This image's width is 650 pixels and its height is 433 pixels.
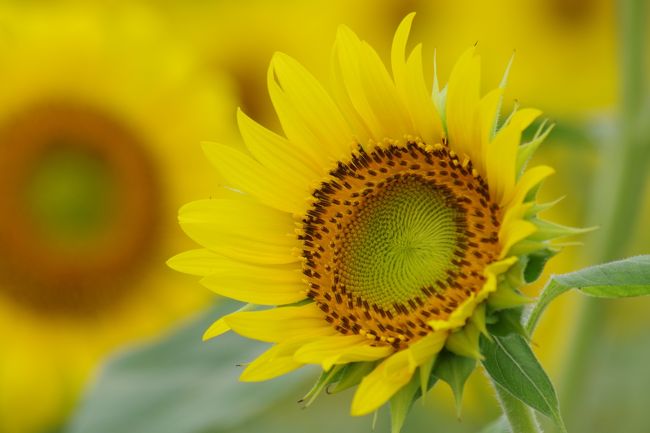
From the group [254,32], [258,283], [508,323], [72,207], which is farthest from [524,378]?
[254,32]

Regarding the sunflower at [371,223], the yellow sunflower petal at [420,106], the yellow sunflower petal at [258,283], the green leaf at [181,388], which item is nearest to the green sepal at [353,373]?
the sunflower at [371,223]

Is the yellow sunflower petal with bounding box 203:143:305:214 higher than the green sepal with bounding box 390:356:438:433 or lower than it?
higher

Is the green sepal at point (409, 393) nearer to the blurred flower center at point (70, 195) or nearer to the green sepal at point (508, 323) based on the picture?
the green sepal at point (508, 323)

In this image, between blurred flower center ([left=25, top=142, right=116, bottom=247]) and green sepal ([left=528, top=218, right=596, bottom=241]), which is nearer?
green sepal ([left=528, top=218, right=596, bottom=241])

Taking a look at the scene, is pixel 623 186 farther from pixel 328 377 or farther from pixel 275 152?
pixel 328 377

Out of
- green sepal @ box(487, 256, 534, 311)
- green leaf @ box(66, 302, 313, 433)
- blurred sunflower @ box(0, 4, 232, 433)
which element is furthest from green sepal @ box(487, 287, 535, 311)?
blurred sunflower @ box(0, 4, 232, 433)

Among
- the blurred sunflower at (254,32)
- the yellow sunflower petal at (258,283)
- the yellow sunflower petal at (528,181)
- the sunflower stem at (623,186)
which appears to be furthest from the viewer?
the blurred sunflower at (254,32)

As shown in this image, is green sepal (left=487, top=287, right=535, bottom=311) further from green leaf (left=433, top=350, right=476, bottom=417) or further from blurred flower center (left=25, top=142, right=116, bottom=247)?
blurred flower center (left=25, top=142, right=116, bottom=247)
